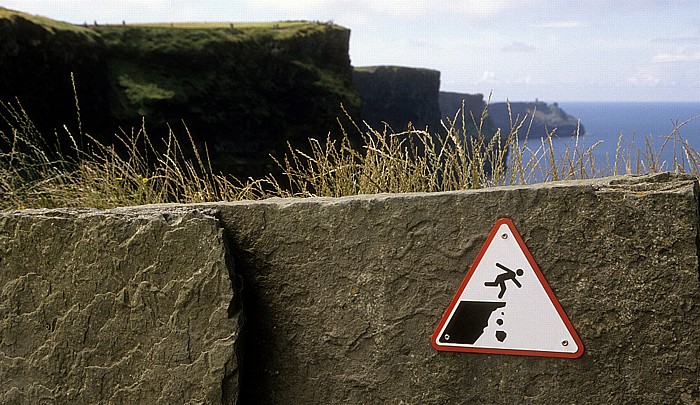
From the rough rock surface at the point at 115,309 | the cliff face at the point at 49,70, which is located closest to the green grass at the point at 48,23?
the cliff face at the point at 49,70

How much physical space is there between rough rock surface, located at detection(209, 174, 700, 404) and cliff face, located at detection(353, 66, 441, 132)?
1971 inches

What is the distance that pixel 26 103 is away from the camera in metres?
19.0

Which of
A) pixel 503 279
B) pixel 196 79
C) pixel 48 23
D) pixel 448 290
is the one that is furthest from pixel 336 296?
pixel 196 79

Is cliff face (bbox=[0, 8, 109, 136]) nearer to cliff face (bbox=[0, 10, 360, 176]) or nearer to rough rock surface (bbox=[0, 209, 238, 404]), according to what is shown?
cliff face (bbox=[0, 10, 360, 176])

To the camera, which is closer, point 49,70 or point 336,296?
point 336,296

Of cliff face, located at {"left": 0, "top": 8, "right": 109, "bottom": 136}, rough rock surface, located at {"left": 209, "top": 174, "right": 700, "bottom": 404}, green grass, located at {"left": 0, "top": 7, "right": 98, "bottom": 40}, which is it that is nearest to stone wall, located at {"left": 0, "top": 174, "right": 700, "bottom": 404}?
rough rock surface, located at {"left": 209, "top": 174, "right": 700, "bottom": 404}

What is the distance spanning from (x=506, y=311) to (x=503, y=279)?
0.10m

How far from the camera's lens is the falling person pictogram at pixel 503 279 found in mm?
2064

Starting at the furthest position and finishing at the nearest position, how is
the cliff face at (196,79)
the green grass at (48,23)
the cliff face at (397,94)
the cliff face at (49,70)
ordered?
1. the cliff face at (397,94)
2. the cliff face at (196,79)
3. the green grass at (48,23)
4. the cliff face at (49,70)

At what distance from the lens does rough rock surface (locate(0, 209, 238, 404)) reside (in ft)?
7.14

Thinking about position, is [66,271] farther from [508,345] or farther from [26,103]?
[26,103]

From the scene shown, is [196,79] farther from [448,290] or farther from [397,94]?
[397,94]

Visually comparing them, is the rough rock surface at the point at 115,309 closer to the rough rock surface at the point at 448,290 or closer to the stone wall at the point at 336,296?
the stone wall at the point at 336,296

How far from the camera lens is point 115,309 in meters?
2.24
